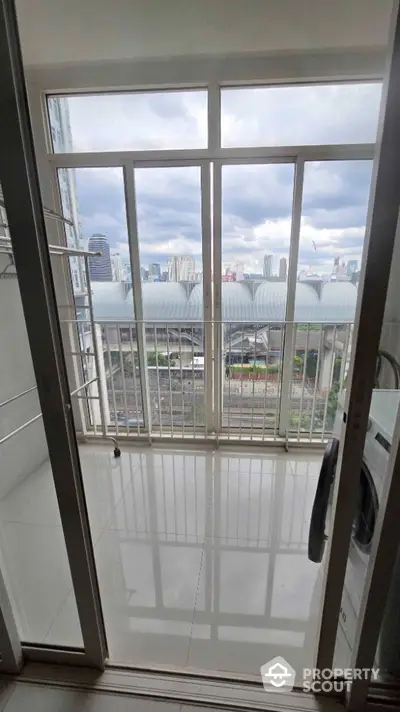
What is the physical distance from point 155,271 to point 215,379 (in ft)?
3.16

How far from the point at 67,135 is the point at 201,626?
9.70 ft

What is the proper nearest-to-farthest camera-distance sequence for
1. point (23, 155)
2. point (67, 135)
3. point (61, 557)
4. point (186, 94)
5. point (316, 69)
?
point (23, 155) < point (61, 557) < point (316, 69) < point (186, 94) < point (67, 135)

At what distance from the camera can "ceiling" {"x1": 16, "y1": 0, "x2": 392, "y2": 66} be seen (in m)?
1.50

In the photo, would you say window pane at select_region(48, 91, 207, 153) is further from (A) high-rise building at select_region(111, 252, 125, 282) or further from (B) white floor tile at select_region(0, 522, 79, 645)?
(B) white floor tile at select_region(0, 522, 79, 645)

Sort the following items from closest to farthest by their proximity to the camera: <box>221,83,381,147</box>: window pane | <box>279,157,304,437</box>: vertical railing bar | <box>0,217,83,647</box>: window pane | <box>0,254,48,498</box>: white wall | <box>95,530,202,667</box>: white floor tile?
<box>95,530,202,667</box>: white floor tile < <box>0,217,83,647</box>: window pane < <box>0,254,48,498</box>: white wall < <box>221,83,381,147</box>: window pane < <box>279,157,304,437</box>: vertical railing bar

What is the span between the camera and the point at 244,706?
0.97 meters

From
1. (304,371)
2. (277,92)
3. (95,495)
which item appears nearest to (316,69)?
(277,92)

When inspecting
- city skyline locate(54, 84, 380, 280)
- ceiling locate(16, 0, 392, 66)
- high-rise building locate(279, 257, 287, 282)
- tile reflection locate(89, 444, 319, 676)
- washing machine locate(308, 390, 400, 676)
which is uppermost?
ceiling locate(16, 0, 392, 66)

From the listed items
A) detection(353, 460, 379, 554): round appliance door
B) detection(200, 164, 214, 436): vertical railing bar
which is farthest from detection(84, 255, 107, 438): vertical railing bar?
detection(353, 460, 379, 554): round appliance door

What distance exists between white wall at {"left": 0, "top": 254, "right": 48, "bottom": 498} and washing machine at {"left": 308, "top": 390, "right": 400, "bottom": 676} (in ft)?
5.07

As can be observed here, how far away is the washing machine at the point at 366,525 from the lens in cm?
96

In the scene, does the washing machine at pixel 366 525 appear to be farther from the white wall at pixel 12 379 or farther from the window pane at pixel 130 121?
the window pane at pixel 130 121

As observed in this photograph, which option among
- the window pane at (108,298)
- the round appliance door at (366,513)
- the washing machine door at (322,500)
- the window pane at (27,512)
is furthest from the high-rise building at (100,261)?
the round appliance door at (366,513)

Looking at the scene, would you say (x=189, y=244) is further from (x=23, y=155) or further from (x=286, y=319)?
(x=23, y=155)
